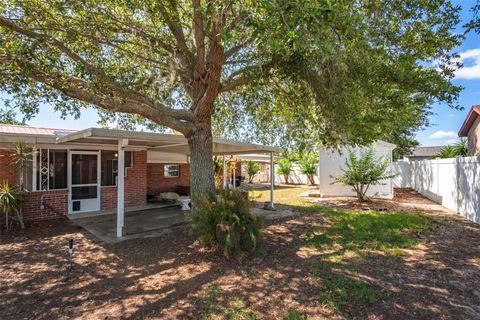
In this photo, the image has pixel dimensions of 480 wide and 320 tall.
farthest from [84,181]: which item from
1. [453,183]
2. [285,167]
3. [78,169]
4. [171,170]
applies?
[285,167]

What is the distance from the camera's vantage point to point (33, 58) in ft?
19.0

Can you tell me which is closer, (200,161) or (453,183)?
(200,161)

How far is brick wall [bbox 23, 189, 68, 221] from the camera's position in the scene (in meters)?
9.03

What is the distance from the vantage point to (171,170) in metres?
14.6

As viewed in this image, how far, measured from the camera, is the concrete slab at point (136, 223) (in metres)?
7.29

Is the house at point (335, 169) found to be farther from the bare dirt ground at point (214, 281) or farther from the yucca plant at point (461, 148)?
the bare dirt ground at point (214, 281)

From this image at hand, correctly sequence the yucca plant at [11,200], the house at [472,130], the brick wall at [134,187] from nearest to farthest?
1. the yucca plant at [11,200]
2. the brick wall at [134,187]
3. the house at [472,130]

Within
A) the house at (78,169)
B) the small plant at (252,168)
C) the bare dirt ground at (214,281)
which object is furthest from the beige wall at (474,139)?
the small plant at (252,168)

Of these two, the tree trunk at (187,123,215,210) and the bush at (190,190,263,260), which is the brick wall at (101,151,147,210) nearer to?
the tree trunk at (187,123,215,210)

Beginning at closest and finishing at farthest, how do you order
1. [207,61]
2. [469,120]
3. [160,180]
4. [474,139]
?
[207,61] → [160,180] → [474,139] → [469,120]

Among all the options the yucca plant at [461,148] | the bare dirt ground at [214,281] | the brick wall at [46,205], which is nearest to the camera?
the bare dirt ground at [214,281]

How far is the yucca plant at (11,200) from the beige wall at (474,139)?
22867mm

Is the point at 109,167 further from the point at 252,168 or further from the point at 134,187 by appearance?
the point at 252,168

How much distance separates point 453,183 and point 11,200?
48.5ft
